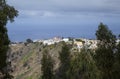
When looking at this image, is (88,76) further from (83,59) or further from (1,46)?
(1,46)

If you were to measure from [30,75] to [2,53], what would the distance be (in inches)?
5229

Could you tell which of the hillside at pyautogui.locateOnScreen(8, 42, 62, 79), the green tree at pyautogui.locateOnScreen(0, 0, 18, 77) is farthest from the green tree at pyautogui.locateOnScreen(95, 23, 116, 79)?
the hillside at pyautogui.locateOnScreen(8, 42, 62, 79)

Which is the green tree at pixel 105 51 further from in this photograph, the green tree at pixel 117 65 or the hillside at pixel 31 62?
the hillside at pixel 31 62

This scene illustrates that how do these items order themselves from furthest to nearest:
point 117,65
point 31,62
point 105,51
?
point 31,62 < point 105,51 < point 117,65

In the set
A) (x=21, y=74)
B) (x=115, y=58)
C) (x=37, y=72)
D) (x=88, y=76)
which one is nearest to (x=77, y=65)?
(x=88, y=76)

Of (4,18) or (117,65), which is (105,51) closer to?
(117,65)

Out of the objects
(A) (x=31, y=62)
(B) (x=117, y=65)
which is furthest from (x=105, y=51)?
(A) (x=31, y=62)

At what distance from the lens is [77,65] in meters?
78.8

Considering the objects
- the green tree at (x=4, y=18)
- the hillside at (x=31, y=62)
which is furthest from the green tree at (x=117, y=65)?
the hillside at (x=31, y=62)

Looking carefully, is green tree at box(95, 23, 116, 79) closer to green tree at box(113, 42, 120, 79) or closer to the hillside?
green tree at box(113, 42, 120, 79)

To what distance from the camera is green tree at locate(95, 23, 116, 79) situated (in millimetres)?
40281

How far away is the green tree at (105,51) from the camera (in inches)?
1586

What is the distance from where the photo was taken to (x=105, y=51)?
40156 millimetres

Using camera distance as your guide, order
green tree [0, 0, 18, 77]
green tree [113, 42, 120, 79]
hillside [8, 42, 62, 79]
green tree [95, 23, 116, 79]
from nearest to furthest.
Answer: green tree [0, 0, 18, 77], green tree [113, 42, 120, 79], green tree [95, 23, 116, 79], hillside [8, 42, 62, 79]
